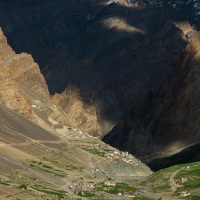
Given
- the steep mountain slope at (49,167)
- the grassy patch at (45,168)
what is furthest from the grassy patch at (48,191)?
the grassy patch at (45,168)

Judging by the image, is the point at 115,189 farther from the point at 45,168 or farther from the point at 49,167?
the point at 49,167

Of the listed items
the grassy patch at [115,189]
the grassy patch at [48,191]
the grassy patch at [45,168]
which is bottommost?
the grassy patch at [48,191]

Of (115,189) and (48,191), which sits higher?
(115,189)

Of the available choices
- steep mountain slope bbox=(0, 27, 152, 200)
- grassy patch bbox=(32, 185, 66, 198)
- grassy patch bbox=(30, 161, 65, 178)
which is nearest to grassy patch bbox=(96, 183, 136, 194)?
steep mountain slope bbox=(0, 27, 152, 200)

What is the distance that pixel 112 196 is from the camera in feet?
350

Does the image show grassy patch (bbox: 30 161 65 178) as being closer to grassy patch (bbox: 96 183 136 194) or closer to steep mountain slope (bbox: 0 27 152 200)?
steep mountain slope (bbox: 0 27 152 200)

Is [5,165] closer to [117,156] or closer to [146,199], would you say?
[146,199]

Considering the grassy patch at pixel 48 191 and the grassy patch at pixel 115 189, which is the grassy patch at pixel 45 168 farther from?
the grassy patch at pixel 48 191

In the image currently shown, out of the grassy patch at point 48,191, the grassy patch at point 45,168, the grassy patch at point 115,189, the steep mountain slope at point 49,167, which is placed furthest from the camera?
the grassy patch at point 45,168

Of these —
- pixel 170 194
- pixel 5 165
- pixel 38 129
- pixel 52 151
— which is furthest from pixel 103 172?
pixel 5 165

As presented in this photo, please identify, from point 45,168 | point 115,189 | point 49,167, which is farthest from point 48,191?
point 49,167

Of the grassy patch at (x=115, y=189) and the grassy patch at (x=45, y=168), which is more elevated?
the grassy patch at (x=45, y=168)

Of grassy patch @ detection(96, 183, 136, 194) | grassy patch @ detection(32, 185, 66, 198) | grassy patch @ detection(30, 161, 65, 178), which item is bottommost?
grassy patch @ detection(32, 185, 66, 198)

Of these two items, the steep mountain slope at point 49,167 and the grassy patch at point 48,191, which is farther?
the steep mountain slope at point 49,167
